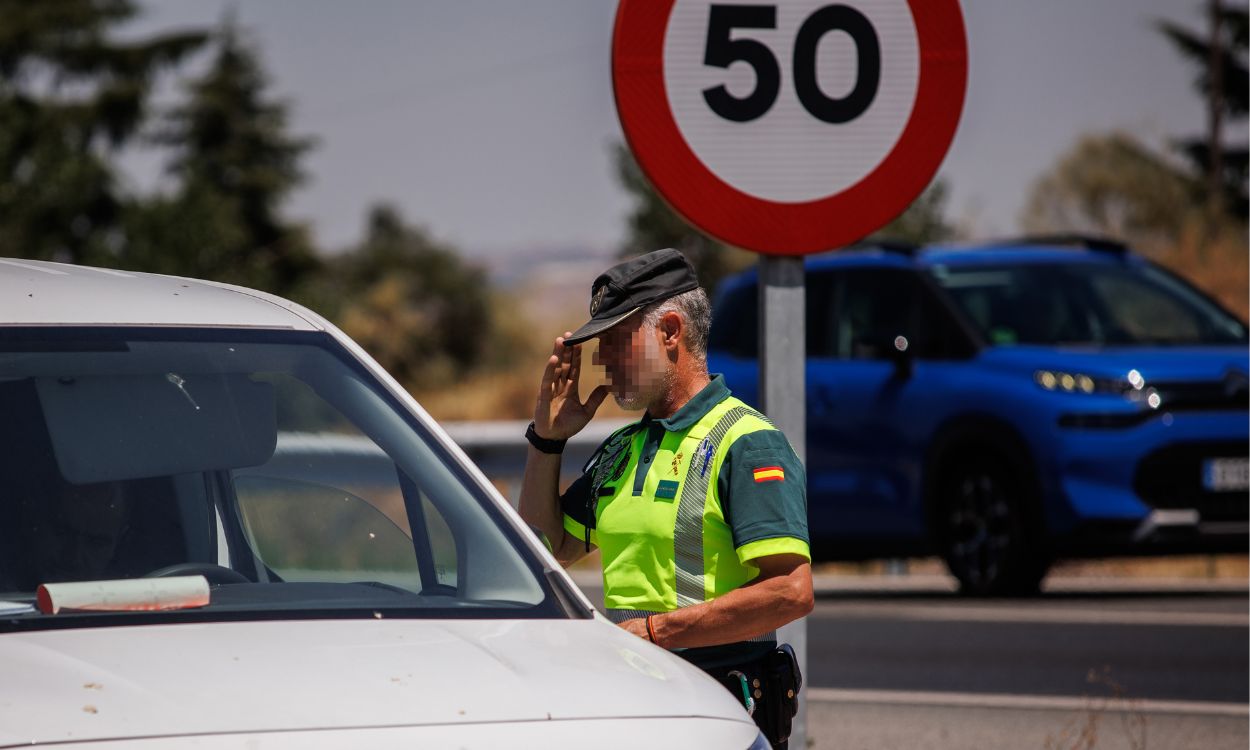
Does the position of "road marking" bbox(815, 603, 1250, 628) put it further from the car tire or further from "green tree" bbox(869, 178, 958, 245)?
"green tree" bbox(869, 178, 958, 245)

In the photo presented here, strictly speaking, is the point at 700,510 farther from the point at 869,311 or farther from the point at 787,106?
the point at 869,311

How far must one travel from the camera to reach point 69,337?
3.59 meters

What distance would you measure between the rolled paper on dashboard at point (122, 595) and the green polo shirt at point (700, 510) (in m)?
0.95

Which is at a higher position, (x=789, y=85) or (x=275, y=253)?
(x=789, y=85)

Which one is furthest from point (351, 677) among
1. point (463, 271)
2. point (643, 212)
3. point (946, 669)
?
point (463, 271)

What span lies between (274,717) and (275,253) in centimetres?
5776

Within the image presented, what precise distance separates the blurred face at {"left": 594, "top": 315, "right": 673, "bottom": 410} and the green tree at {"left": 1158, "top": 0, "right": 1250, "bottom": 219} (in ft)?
128

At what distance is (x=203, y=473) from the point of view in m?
4.06

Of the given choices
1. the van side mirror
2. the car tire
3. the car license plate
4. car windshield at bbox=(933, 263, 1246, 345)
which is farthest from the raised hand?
car windshield at bbox=(933, 263, 1246, 345)

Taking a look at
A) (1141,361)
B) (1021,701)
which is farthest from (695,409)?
(1141,361)

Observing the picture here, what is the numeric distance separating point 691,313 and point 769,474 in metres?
0.41

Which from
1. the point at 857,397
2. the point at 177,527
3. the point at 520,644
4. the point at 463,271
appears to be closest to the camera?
the point at 520,644

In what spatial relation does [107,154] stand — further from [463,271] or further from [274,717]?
[274,717]

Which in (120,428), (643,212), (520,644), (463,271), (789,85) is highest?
(789,85)
